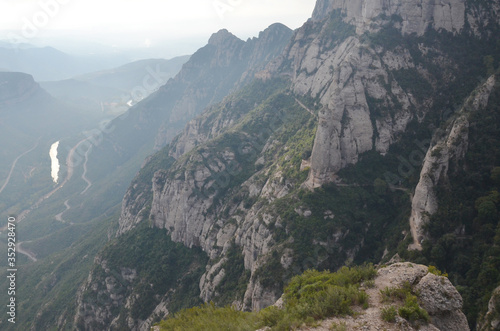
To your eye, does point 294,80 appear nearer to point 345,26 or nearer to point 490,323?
point 345,26

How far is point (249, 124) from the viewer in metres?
130

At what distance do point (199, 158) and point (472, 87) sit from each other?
82207 mm

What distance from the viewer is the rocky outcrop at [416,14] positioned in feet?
284

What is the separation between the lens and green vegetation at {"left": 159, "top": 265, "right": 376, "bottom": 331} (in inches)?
1081

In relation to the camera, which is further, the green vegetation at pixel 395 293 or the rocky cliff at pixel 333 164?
the rocky cliff at pixel 333 164

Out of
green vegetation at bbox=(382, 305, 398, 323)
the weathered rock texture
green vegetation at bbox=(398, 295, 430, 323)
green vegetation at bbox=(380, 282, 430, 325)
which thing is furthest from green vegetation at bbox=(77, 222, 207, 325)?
green vegetation at bbox=(398, 295, 430, 323)

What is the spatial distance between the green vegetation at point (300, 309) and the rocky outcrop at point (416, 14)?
87.1 m

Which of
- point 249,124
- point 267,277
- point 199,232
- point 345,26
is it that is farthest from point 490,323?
point 345,26

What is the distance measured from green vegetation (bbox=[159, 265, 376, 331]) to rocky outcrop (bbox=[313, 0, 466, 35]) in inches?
3431

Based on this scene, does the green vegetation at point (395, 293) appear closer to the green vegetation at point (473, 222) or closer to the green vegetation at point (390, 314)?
the green vegetation at point (390, 314)

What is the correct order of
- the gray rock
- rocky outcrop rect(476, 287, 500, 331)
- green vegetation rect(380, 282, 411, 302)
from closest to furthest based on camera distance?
the gray rock
green vegetation rect(380, 282, 411, 302)
rocky outcrop rect(476, 287, 500, 331)

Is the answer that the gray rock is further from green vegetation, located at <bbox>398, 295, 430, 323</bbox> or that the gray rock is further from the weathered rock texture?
green vegetation, located at <bbox>398, 295, 430, 323</bbox>

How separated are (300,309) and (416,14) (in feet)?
325

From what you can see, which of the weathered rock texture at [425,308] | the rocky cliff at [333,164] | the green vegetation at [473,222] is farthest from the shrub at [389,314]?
the rocky cliff at [333,164]
